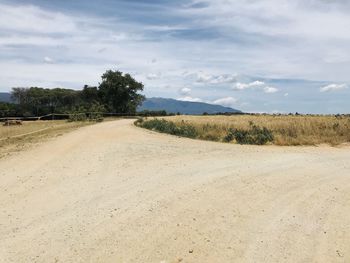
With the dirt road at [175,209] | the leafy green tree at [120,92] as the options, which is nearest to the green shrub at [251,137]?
the dirt road at [175,209]

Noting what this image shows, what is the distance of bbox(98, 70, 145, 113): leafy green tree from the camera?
79875mm

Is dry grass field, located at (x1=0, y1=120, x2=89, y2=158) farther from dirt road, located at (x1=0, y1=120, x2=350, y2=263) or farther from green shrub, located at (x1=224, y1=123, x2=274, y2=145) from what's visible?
green shrub, located at (x1=224, y1=123, x2=274, y2=145)

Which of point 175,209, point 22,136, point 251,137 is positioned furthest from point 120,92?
point 175,209

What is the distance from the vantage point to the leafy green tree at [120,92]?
3145 inches

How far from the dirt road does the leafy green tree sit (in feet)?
212

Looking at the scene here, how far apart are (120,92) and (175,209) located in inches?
2806

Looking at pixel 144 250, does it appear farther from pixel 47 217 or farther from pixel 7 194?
pixel 7 194

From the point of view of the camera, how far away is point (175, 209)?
8.99 meters

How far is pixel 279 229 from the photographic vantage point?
7.96 metres

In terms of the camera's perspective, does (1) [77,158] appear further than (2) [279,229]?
Yes

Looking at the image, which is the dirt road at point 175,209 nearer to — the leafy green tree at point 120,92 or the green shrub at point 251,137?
the green shrub at point 251,137

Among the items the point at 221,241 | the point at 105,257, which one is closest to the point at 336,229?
the point at 221,241

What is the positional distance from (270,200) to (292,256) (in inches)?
123

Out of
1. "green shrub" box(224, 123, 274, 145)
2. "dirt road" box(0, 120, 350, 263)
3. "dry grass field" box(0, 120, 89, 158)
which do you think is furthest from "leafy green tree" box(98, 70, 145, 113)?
"dirt road" box(0, 120, 350, 263)
